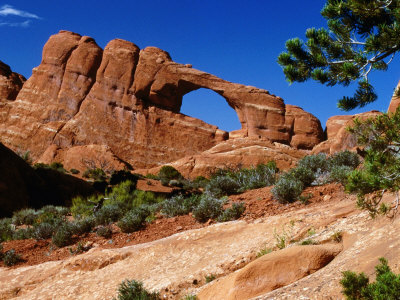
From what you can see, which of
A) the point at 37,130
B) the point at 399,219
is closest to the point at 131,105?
the point at 37,130

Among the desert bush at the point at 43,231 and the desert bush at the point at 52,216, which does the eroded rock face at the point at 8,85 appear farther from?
the desert bush at the point at 43,231

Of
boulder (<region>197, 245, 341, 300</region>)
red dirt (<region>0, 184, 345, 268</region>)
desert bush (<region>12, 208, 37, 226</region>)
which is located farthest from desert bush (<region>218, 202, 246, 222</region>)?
desert bush (<region>12, 208, 37, 226</region>)

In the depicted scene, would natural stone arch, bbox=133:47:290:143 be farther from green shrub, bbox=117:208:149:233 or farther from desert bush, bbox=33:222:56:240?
green shrub, bbox=117:208:149:233

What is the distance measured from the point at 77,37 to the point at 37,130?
1419 cm

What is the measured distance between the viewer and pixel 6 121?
47.0m

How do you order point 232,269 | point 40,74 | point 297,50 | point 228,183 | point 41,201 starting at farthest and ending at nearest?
point 40,74 < point 41,201 < point 228,183 < point 297,50 < point 232,269

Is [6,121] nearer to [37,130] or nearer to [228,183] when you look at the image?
[37,130]

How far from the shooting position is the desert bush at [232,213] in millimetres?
8484

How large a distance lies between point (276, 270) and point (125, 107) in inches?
1781

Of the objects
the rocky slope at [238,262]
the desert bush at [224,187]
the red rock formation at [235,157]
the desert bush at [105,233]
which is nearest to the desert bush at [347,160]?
the desert bush at [224,187]

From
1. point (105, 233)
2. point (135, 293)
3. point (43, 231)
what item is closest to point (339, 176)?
point (105, 233)

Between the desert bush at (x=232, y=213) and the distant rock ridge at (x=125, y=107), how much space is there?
37.2m

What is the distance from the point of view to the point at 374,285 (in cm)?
341

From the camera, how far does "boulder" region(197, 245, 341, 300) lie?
4684mm
